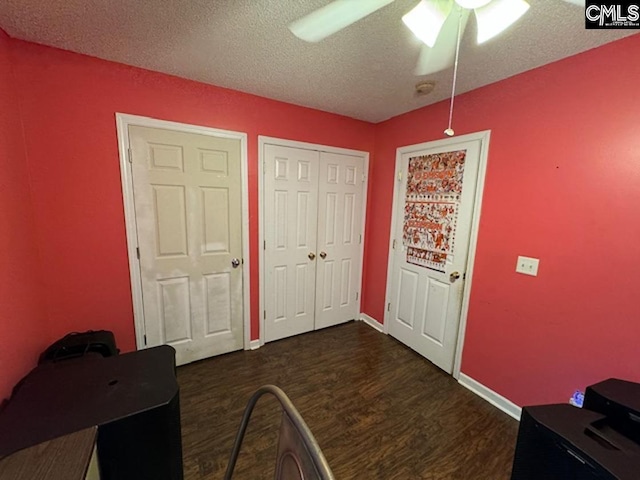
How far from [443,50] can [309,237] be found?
1797 millimetres

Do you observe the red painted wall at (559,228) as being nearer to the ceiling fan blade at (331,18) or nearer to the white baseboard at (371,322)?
the white baseboard at (371,322)

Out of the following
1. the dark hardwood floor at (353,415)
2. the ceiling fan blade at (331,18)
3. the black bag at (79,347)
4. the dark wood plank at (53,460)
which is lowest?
the dark hardwood floor at (353,415)

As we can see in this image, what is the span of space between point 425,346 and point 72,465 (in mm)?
Result: 2427

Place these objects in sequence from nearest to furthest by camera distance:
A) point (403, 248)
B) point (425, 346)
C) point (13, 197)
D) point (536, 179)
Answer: point (13, 197), point (536, 179), point (425, 346), point (403, 248)

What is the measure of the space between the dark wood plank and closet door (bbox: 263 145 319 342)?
1738mm

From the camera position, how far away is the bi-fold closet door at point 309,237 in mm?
2484

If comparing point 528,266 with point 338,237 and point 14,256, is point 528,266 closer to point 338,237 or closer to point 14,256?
point 338,237

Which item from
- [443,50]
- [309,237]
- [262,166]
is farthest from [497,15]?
[309,237]

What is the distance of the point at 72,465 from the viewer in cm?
76

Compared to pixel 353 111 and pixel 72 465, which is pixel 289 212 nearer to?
pixel 353 111

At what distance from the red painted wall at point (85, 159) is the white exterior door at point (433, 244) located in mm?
1808

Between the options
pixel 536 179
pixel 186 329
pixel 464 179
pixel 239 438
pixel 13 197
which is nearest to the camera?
pixel 239 438

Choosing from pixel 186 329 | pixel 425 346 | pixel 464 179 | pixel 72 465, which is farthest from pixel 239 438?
pixel 464 179

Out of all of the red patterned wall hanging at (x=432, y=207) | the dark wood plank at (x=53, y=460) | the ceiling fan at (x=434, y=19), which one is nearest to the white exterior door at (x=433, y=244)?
the red patterned wall hanging at (x=432, y=207)
